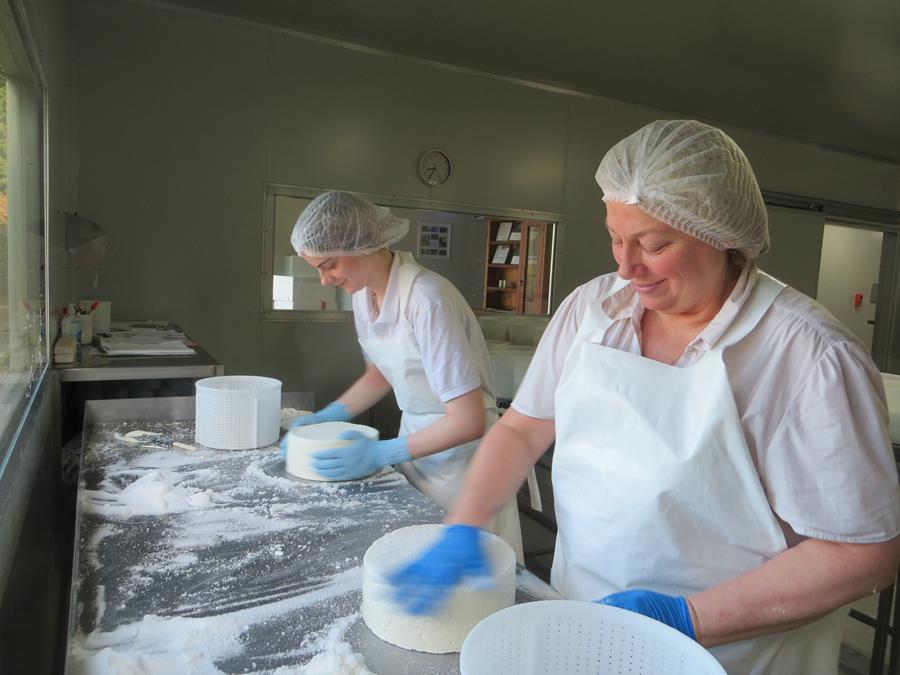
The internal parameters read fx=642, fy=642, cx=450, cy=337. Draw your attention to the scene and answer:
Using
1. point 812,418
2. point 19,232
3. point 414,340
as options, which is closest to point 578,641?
point 812,418

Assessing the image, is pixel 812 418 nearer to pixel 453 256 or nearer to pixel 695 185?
pixel 695 185

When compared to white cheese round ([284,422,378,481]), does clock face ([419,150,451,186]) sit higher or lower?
higher

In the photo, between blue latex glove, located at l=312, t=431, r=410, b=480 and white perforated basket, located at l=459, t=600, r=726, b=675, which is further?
blue latex glove, located at l=312, t=431, r=410, b=480

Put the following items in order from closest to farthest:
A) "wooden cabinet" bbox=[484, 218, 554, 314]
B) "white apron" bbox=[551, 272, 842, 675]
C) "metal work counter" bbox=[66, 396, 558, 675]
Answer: "metal work counter" bbox=[66, 396, 558, 675] → "white apron" bbox=[551, 272, 842, 675] → "wooden cabinet" bbox=[484, 218, 554, 314]

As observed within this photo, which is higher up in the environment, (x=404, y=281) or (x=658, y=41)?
(x=658, y=41)

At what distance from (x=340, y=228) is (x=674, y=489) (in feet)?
3.97

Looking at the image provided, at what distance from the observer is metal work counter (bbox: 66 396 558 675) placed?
2.78ft

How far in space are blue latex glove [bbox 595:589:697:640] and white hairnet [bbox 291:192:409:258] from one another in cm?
126

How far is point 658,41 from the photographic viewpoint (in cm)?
377

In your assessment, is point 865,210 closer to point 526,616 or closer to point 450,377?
point 450,377

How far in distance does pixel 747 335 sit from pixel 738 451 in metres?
0.19

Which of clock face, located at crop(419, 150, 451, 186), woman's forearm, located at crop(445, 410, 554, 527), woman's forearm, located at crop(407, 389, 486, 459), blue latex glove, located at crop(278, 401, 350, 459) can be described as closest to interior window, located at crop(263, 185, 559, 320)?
clock face, located at crop(419, 150, 451, 186)

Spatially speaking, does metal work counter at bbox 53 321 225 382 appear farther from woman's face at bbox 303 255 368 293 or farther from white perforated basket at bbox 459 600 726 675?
white perforated basket at bbox 459 600 726 675

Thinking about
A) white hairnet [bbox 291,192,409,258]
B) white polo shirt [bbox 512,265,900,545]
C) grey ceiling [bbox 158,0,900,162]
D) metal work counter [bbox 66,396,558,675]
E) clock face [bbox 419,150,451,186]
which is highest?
grey ceiling [bbox 158,0,900,162]
